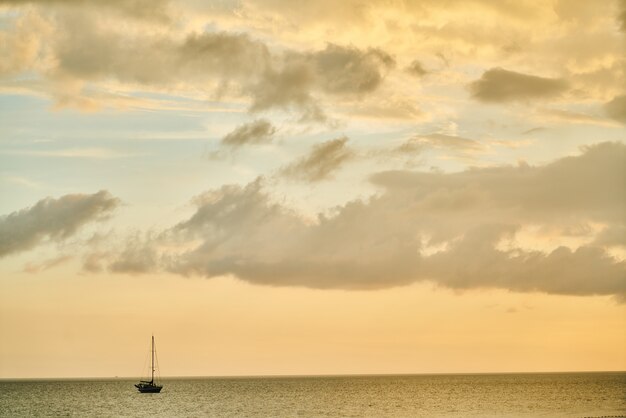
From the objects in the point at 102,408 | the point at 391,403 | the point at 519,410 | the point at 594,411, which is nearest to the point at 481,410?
the point at 519,410

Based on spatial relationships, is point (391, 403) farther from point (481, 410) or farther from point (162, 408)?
point (162, 408)

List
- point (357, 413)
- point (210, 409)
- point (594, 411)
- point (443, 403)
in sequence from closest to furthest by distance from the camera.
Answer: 1. point (594, 411)
2. point (357, 413)
3. point (210, 409)
4. point (443, 403)

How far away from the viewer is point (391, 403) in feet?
639

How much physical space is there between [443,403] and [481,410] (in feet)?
104

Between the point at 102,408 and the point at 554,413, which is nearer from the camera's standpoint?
the point at 554,413

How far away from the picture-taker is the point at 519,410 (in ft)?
531

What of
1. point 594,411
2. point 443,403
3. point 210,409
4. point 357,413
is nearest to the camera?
point 594,411

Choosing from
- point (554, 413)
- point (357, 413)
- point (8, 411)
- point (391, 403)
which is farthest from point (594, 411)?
point (8, 411)

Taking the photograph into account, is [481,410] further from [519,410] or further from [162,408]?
[162,408]

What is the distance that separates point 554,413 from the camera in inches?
5960

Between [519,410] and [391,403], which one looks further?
[391,403]

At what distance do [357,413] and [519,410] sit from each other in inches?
1281

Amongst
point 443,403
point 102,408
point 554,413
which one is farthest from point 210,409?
point 554,413

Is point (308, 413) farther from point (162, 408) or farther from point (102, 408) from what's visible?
point (102, 408)
